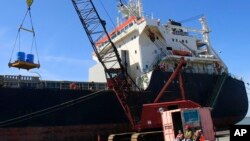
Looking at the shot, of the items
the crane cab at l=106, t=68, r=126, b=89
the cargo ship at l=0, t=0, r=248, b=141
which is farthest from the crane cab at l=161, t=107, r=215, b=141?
the crane cab at l=106, t=68, r=126, b=89

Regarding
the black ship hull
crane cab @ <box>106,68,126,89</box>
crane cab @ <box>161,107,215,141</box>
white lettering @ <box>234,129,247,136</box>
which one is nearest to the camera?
white lettering @ <box>234,129,247,136</box>

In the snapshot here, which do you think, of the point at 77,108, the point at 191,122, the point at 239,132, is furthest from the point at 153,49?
the point at 239,132

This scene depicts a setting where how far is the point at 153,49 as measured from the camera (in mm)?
36469

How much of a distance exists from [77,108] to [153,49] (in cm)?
1246

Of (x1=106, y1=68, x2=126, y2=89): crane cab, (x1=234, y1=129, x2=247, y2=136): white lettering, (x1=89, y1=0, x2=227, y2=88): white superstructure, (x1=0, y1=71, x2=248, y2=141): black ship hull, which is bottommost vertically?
(x1=234, y1=129, x2=247, y2=136): white lettering

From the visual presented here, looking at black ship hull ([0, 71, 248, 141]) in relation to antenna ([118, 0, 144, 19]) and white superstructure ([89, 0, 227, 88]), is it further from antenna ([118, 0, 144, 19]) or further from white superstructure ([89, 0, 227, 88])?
antenna ([118, 0, 144, 19])

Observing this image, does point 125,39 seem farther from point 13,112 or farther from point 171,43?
point 13,112

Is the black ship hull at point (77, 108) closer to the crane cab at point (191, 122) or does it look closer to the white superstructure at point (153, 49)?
the white superstructure at point (153, 49)

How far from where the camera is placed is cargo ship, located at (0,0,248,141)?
26.3 m

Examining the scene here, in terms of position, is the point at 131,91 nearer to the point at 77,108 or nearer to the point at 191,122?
the point at 77,108

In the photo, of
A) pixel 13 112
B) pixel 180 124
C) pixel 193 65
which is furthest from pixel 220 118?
pixel 13 112

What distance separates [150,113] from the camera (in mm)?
27281

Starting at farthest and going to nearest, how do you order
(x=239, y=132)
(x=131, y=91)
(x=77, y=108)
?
(x=131, y=91), (x=77, y=108), (x=239, y=132)

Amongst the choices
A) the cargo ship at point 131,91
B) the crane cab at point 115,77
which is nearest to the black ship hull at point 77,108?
Result: the cargo ship at point 131,91
